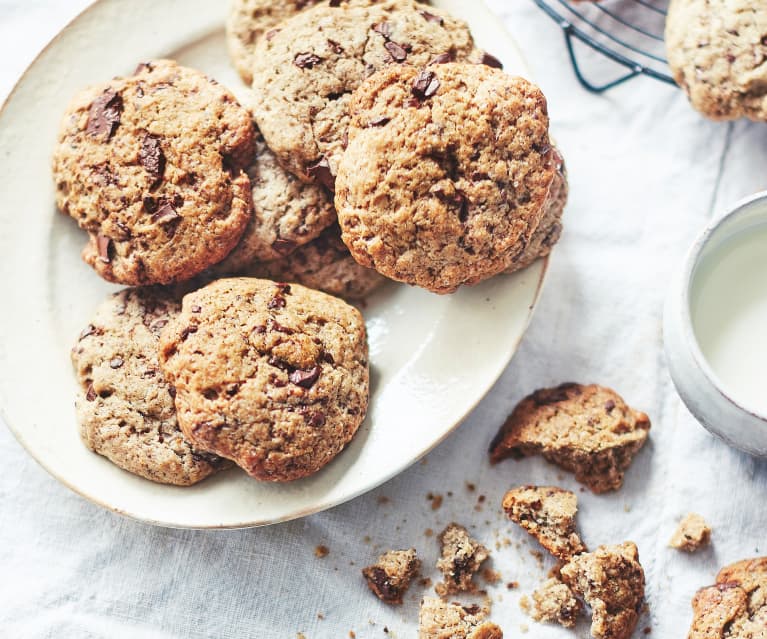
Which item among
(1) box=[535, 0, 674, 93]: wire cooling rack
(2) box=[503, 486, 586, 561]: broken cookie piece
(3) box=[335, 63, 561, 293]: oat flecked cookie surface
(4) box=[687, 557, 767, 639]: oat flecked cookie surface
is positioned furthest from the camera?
(1) box=[535, 0, 674, 93]: wire cooling rack

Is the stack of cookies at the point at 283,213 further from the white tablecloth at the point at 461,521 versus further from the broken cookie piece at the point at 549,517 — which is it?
the broken cookie piece at the point at 549,517

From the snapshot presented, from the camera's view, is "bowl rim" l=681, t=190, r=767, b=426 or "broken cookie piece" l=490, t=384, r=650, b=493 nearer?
"bowl rim" l=681, t=190, r=767, b=426

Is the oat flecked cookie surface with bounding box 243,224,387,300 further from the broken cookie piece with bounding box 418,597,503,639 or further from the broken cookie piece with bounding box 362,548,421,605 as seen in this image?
the broken cookie piece with bounding box 418,597,503,639

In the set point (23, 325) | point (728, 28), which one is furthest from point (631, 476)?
point (23, 325)

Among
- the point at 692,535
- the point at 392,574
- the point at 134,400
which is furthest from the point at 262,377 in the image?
the point at 692,535

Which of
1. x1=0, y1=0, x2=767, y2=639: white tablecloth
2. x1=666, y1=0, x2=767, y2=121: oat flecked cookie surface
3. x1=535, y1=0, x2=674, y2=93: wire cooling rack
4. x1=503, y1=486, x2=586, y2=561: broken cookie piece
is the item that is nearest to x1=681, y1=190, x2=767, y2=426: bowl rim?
x1=666, y1=0, x2=767, y2=121: oat flecked cookie surface

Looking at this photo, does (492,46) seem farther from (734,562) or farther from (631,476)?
(734,562)

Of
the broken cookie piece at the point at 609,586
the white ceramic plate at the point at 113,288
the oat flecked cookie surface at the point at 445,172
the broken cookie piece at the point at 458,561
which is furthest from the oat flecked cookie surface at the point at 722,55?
the broken cookie piece at the point at 458,561
